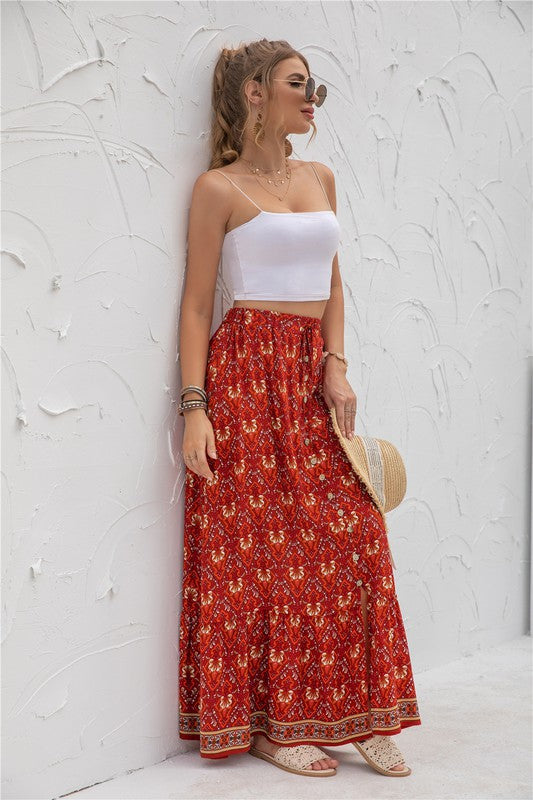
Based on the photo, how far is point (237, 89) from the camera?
2.55m

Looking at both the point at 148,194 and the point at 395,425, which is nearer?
the point at 148,194

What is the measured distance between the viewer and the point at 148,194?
243cm

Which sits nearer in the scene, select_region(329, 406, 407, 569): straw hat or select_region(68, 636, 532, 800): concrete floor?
select_region(68, 636, 532, 800): concrete floor

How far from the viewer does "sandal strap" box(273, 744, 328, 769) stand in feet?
8.14

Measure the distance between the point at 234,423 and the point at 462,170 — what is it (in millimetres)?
1589

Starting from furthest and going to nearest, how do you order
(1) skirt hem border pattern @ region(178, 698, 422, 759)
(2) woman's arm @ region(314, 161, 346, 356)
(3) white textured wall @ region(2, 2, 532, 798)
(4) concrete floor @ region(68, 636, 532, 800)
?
(2) woman's arm @ region(314, 161, 346, 356) < (1) skirt hem border pattern @ region(178, 698, 422, 759) < (4) concrete floor @ region(68, 636, 532, 800) < (3) white textured wall @ region(2, 2, 532, 798)

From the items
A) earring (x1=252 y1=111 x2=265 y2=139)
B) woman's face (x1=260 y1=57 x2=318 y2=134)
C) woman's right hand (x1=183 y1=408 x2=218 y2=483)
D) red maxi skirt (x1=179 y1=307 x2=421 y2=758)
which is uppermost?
woman's face (x1=260 y1=57 x2=318 y2=134)

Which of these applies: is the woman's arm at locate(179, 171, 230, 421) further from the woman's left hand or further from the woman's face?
the woman's left hand

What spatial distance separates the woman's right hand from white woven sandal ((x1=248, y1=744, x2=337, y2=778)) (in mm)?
703

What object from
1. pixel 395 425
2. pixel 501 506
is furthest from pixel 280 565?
pixel 501 506

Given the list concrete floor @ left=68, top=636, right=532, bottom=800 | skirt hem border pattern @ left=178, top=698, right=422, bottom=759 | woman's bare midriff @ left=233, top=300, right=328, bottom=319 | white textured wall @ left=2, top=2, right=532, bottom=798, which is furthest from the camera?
woman's bare midriff @ left=233, top=300, right=328, bottom=319

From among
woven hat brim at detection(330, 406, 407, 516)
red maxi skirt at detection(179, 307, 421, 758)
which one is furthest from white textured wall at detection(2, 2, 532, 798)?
woven hat brim at detection(330, 406, 407, 516)

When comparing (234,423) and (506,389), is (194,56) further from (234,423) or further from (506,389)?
(506,389)

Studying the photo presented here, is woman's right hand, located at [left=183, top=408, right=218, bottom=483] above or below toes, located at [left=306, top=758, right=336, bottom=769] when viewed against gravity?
above
